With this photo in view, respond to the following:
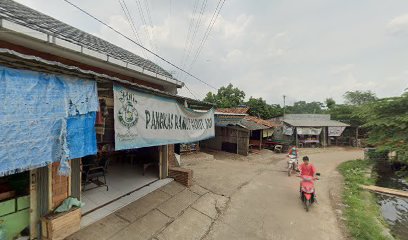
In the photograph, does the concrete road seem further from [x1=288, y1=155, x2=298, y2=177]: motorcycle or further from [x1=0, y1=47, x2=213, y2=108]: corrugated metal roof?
[x1=0, y1=47, x2=213, y2=108]: corrugated metal roof

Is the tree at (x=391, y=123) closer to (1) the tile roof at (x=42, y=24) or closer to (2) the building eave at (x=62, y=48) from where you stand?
(2) the building eave at (x=62, y=48)

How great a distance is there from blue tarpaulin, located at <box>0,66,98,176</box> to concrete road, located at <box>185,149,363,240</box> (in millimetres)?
4417

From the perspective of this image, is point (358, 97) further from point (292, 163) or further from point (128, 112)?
point (128, 112)

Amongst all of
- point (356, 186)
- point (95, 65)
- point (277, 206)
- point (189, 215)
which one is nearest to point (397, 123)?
point (356, 186)

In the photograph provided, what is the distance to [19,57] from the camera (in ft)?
11.1

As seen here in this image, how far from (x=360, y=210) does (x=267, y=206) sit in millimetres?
3467

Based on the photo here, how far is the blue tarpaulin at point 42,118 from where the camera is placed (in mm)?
3408

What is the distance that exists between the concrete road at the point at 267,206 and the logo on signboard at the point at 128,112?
149 inches

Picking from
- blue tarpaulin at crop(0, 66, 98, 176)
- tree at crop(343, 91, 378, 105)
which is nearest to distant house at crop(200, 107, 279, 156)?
blue tarpaulin at crop(0, 66, 98, 176)

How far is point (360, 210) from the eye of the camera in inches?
346

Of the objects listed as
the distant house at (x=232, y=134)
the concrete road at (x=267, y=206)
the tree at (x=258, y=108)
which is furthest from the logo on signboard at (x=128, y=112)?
the tree at (x=258, y=108)

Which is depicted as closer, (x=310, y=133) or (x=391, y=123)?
(x=391, y=123)

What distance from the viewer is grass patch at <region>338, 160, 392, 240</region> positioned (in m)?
7.06

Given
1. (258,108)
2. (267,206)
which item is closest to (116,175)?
(267,206)
